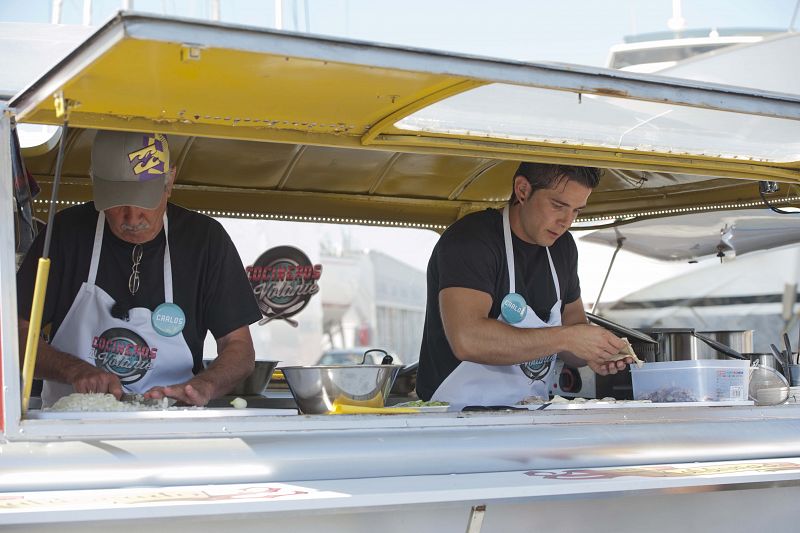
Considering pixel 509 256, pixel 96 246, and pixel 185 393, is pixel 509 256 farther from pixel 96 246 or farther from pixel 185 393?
pixel 96 246

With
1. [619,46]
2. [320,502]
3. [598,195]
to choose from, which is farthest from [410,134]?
[619,46]

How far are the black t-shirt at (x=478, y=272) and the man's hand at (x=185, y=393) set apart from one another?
0.92 meters

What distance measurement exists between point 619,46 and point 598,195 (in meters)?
12.1

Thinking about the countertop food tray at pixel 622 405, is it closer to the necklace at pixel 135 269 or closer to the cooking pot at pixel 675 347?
the cooking pot at pixel 675 347

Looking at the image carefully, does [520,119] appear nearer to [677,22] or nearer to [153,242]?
[153,242]

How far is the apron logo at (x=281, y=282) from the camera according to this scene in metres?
4.82

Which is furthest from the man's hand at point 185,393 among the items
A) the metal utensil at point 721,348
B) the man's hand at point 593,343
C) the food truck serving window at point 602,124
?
the metal utensil at point 721,348

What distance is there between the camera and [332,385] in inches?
96.4

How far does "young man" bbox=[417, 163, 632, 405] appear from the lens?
309 cm

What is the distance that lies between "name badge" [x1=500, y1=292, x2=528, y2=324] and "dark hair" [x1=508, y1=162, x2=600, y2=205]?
0.39m

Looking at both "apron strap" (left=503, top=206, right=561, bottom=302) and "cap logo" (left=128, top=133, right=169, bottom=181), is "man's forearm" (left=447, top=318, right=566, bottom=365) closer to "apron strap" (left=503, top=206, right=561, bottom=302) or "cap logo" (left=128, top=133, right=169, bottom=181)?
"apron strap" (left=503, top=206, right=561, bottom=302)

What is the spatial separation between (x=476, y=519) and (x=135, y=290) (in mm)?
1385

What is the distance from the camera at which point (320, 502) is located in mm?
2010

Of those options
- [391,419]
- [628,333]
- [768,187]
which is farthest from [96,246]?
[768,187]
